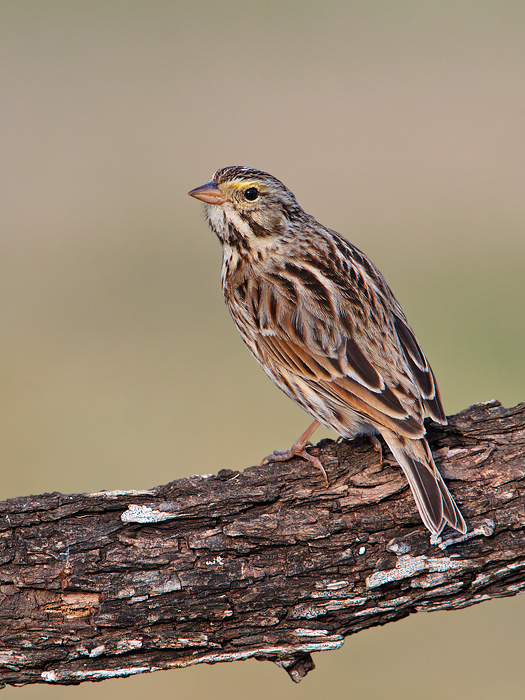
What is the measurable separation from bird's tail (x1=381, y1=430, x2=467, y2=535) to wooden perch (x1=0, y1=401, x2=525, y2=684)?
0.69 ft

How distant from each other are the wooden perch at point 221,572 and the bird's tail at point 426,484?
0.69 feet

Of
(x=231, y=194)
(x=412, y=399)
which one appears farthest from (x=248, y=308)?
(x=412, y=399)

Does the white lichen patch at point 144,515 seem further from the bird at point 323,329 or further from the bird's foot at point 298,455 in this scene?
the bird at point 323,329

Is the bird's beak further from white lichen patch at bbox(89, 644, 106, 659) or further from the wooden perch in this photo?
white lichen patch at bbox(89, 644, 106, 659)

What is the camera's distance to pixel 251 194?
20.0 ft

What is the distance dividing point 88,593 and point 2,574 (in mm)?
473

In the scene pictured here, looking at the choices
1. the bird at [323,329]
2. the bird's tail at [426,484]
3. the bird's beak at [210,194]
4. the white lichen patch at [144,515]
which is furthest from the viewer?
the bird's beak at [210,194]

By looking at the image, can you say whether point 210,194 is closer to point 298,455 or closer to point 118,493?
point 298,455

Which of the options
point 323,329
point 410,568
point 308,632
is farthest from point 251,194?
point 308,632

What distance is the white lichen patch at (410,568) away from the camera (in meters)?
4.37

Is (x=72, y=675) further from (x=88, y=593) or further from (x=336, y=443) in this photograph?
(x=336, y=443)

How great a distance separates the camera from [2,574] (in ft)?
14.2

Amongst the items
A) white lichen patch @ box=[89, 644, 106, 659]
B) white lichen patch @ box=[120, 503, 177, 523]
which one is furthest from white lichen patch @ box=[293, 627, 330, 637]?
white lichen patch @ box=[89, 644, 106, 659]

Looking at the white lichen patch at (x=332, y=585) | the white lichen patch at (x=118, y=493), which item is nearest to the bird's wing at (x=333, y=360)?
the white lichen patch at (x=332, y=585)
